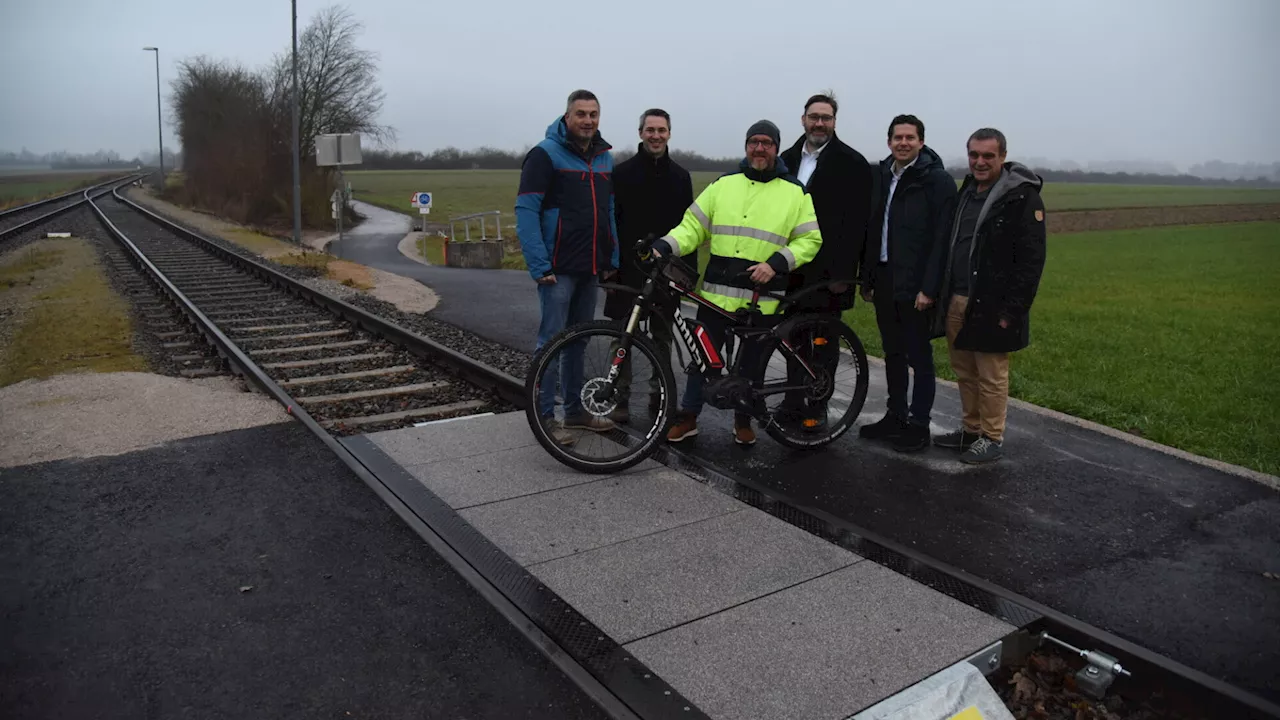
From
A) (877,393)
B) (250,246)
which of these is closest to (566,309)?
(877,393)

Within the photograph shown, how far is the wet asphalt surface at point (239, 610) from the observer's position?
3.15 m

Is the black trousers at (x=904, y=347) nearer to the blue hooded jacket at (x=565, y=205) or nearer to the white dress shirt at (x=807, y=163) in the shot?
the white dress shirt at (x=807, y=163)

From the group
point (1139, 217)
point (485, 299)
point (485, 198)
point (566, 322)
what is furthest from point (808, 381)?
point (485, 198)

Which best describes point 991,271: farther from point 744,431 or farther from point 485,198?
point 485,198

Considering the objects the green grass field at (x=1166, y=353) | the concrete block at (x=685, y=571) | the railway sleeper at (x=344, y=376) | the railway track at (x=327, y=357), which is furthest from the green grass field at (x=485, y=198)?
the concrete block at (x=685, y=571)

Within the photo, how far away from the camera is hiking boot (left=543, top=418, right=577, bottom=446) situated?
545 cm

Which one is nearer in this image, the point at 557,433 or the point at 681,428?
the point at 557,433

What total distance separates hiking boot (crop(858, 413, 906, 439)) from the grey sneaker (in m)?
0.56

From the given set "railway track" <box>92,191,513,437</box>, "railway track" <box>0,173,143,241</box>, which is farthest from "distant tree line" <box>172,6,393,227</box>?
"railway track" <box>92,191,513,437</box>

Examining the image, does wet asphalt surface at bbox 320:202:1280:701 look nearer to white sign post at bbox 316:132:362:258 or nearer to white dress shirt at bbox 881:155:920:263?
white dress shirt at bbox 881:155:920:263

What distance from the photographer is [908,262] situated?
5.82 meters

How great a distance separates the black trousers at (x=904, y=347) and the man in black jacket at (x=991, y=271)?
20cm

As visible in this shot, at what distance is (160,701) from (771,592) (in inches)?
94.1

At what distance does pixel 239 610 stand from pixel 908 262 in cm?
434
